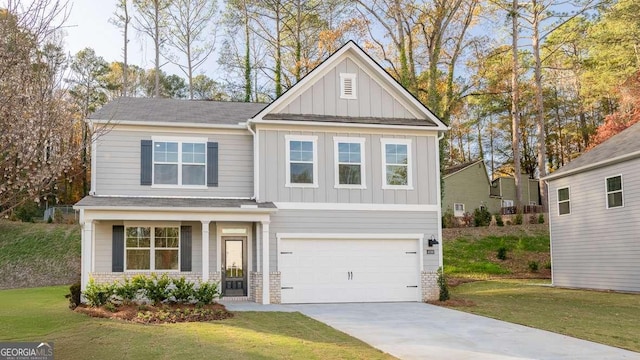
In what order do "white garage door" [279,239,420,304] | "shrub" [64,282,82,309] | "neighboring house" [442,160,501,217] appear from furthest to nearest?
"neighboring house" [442,160,501,217] < "white garage door" [279,239,420,304] < "shrub" [64,282,82,309]

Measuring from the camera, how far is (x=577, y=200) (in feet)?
73.6

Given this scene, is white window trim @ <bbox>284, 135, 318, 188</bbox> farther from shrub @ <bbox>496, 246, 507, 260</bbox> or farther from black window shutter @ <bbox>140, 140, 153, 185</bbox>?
shrub @ <bbox>496, 246, 507, 260</bbox>

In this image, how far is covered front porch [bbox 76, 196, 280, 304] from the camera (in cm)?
1622

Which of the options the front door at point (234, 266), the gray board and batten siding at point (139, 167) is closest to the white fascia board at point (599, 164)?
the gray board and batten siding at point (139, 167)

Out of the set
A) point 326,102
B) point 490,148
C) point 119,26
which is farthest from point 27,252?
point 490,148

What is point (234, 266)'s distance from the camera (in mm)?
17859

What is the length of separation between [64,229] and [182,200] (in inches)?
683

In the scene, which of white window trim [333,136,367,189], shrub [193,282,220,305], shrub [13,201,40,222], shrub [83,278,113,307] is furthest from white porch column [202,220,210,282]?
shrub [13,201,40,222]

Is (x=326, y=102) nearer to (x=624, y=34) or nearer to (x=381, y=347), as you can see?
(x=381, y=347)

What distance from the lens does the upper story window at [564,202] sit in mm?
23062

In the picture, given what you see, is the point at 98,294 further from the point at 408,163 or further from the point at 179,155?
the point at 408,163

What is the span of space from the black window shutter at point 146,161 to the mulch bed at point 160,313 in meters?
4.37

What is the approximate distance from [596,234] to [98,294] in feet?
55.0

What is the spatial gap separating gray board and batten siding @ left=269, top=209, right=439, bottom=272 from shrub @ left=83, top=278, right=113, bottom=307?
4.61 metres
